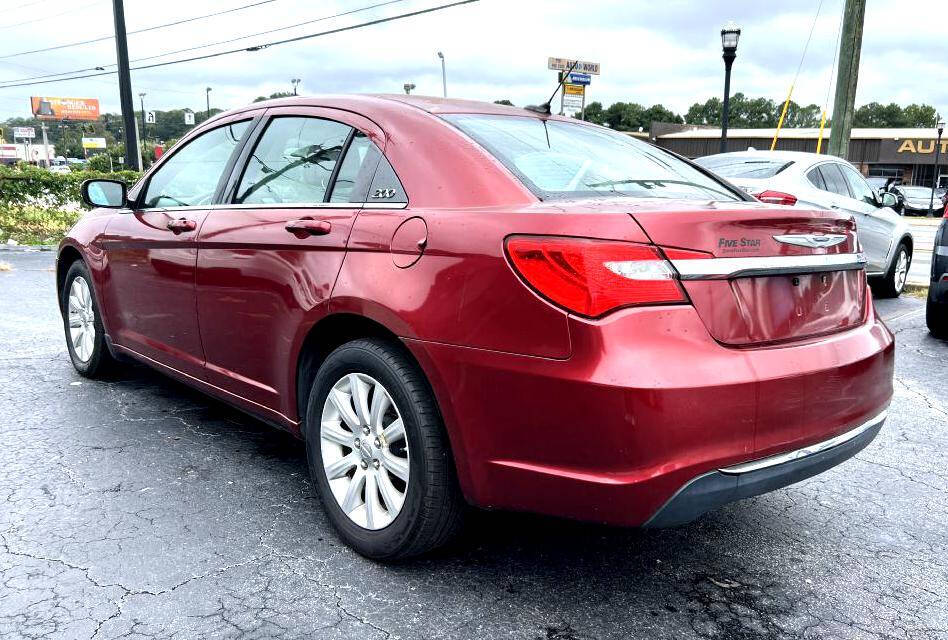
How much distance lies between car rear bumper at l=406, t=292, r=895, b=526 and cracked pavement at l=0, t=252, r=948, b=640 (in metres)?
0.46

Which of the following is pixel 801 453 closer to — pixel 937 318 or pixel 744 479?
pixel 744 479

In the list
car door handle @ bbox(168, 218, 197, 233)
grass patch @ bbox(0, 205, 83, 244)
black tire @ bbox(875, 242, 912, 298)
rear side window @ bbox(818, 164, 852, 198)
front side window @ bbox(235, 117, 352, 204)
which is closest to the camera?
front side window @ bbox(235, 117, 352, 204)

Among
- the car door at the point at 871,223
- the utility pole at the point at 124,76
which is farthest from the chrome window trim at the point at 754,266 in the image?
the utility pole at the point at 124,76

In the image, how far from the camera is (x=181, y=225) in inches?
145

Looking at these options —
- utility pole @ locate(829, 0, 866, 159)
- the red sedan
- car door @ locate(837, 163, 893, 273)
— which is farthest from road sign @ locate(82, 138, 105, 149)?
the red sedan

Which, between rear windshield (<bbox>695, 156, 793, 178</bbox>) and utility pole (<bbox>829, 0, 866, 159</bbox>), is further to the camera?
utility pole (<bbox>829, 0, 866, 159</bbox>)

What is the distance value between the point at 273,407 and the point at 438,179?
4.09 feet

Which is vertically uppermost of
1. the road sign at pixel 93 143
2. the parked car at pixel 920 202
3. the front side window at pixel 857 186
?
the road sign at pixel 93 143

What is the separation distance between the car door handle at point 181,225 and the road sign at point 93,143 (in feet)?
438

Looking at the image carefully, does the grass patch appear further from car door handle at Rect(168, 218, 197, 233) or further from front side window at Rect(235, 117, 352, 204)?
front side window at Rect(235, 117, 352, 204)

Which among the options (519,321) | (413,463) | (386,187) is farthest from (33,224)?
(519,321)

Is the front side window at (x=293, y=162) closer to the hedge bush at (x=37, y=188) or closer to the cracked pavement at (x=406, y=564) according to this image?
the cracked pavement at (x=406, y=564)

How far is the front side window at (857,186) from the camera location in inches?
344

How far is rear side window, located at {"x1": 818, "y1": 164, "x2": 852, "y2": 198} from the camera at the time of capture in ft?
27.2
